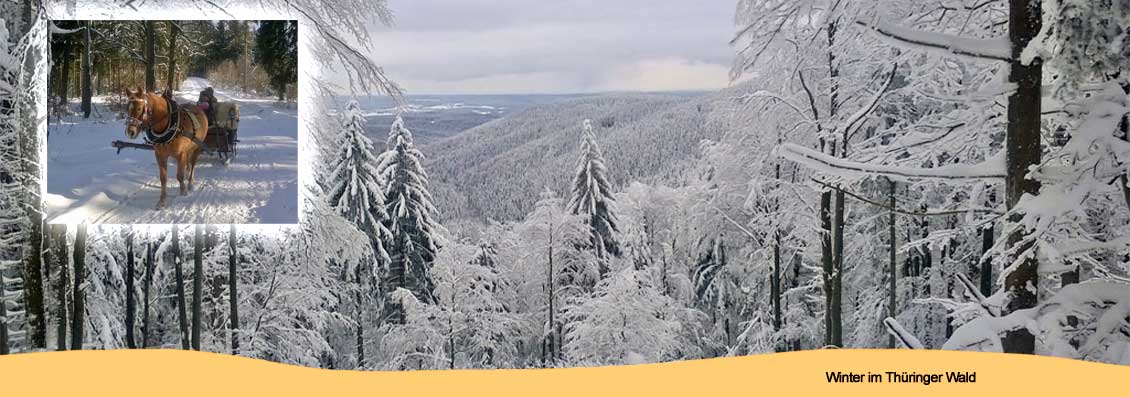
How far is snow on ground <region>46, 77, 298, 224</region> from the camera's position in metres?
4.46

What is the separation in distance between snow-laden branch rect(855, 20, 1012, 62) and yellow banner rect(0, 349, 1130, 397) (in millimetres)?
1589

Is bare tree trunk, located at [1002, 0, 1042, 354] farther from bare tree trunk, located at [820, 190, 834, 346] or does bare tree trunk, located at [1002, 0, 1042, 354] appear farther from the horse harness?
the horse harness

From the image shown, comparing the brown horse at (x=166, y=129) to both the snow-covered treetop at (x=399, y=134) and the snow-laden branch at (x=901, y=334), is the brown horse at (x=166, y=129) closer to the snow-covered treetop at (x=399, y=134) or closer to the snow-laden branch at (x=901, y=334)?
the snow-covered treetop at (x=399, y=134)

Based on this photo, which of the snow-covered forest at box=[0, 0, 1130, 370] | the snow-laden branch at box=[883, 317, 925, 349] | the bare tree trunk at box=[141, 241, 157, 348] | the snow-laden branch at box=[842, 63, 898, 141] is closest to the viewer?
the snow-laden branch at box=[883, 317, 925, 349]

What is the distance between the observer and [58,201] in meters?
4.50

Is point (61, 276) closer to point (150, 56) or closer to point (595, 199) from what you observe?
point (150, 56)

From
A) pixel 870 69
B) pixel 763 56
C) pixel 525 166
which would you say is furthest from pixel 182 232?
pixel 870 69

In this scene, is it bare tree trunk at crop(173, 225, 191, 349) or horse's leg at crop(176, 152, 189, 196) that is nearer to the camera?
horse's leg at crop(176, 152, 189, 196)

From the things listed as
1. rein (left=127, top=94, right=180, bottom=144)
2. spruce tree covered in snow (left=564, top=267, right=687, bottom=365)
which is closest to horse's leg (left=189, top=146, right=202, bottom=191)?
rein (left=127, top=94, right=180, bottom=144)

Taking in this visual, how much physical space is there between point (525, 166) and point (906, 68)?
6.23ft

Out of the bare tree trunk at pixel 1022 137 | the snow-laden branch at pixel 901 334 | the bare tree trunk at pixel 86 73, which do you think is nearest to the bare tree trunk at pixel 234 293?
the bare tree trunk at pixel 86 73

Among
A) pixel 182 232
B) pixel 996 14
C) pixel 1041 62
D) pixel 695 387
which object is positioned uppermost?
pixel 996 14

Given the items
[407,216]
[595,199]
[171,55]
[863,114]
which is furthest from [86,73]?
[863,114]

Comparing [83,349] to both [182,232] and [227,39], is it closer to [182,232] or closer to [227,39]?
[182,232]
